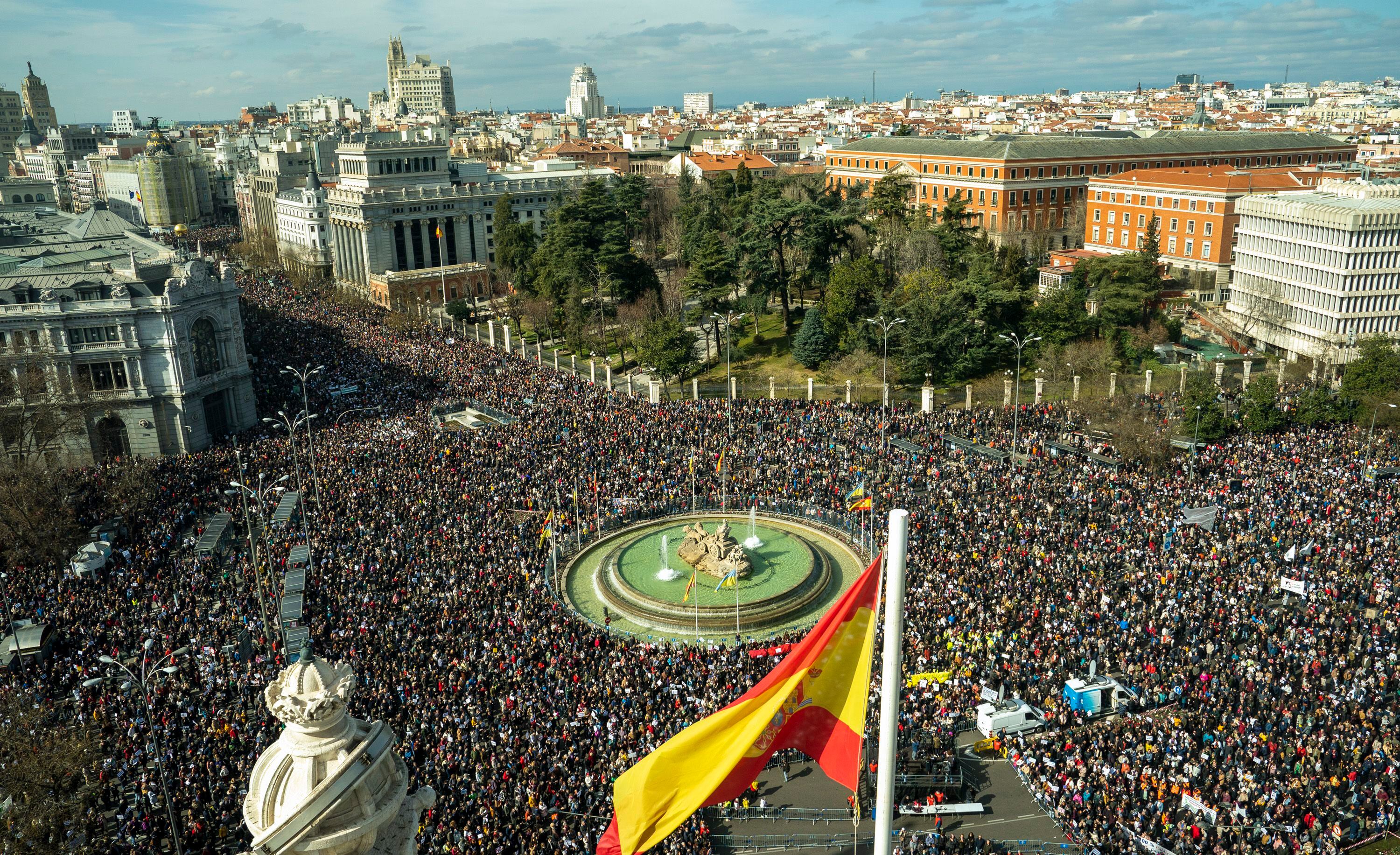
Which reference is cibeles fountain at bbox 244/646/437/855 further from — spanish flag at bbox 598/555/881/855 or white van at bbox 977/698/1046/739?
white van at bbox 977/698/1046/739

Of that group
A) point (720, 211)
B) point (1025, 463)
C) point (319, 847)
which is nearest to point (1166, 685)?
point (1025, 463)

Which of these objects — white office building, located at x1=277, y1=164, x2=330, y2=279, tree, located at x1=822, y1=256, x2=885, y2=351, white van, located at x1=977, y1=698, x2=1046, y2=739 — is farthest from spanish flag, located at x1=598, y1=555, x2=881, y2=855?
white office building, located at x1=277, y1=164, x2=330, y2=279

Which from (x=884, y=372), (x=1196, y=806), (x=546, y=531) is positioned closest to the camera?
(x=1196, y=806)

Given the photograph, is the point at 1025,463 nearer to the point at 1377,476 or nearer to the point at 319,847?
the point at 1377,476

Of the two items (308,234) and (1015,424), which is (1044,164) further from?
(308,234)

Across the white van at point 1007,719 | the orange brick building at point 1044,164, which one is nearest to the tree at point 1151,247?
the orange brick building at point 1044,164

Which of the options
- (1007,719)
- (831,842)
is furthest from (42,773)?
(1007,719)

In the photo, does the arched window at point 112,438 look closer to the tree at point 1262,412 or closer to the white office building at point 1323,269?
the tree at point 1262,412
